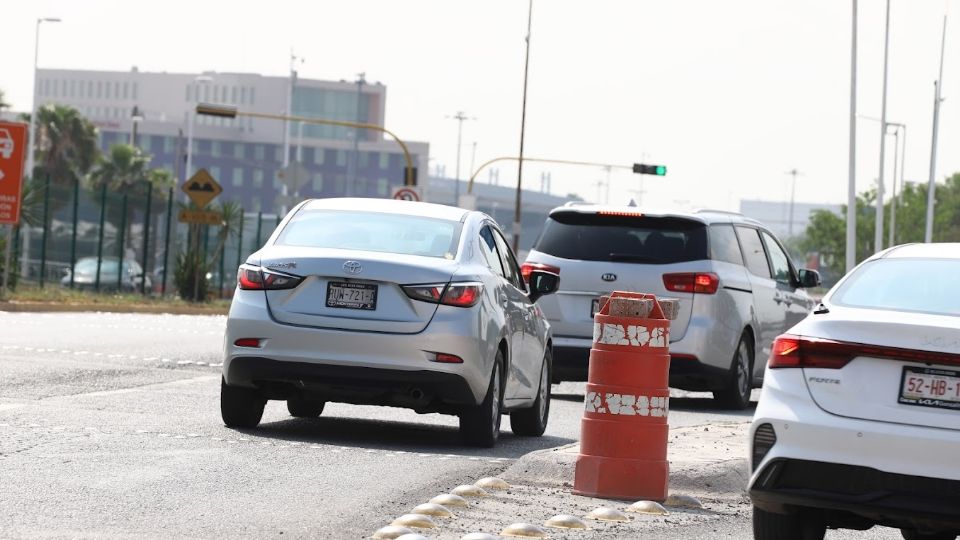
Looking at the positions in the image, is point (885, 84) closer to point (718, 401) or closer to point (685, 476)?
point (718, 401)

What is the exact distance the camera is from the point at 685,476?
1066 cm

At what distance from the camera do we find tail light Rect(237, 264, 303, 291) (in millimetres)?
12156

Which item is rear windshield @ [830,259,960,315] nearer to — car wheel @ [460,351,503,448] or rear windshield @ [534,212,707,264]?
car wheel @ [460,351,503,448]

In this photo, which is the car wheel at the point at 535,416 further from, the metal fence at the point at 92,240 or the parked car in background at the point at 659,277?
the metal fence at the point at 92,240

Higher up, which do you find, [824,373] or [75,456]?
[824,373]

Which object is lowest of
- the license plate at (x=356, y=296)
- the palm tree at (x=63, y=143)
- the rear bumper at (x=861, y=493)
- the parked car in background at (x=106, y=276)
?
the rear bumper at (x=861, y=493)

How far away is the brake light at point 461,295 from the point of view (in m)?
12.1

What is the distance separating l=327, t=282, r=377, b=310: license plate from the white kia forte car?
14.8ft

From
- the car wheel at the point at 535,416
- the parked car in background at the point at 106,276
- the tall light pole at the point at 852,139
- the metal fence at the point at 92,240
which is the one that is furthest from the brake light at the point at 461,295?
the tall light pole at the point at 852,139

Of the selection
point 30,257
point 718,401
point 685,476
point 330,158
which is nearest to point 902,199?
point 330,158

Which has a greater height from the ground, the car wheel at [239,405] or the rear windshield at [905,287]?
the rear windshield at [905,287]

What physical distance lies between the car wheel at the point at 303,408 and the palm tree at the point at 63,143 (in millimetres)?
74364

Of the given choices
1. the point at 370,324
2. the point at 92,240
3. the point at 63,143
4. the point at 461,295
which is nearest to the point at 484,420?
the point at 461,295

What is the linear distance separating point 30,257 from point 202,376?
75.5 ft
